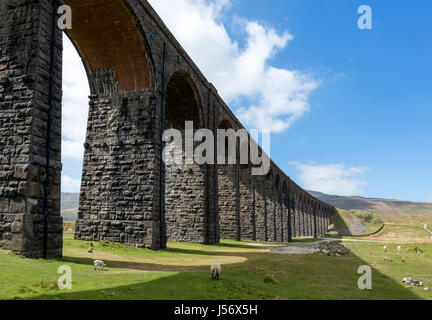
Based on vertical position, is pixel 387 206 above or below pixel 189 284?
below

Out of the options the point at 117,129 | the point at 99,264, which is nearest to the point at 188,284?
the point at 99,264

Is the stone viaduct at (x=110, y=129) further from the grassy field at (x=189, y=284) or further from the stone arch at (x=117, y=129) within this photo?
the grassy field at (x=189, y=284)

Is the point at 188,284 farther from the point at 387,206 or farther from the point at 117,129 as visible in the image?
the point at 387,206

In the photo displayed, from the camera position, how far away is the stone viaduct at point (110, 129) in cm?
725

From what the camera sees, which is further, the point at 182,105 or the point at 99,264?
the point at 182,105

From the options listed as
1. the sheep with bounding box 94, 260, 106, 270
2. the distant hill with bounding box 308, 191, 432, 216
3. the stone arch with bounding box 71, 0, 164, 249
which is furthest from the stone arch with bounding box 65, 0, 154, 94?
the distant hill with bounding box 308, 191, 432, 216

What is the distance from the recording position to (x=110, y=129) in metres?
12.9

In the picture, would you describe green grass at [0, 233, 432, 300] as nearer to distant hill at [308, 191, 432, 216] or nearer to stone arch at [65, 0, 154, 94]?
stone arch at [65, 0, 154, 94]

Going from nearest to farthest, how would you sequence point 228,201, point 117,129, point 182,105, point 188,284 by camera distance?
point 188,284 < point 117,129 < point 182,105 < point 228,201

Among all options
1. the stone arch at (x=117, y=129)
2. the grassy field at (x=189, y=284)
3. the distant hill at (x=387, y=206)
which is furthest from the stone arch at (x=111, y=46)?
the distant hill at (x=387, y=206)

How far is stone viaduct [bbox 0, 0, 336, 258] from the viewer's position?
285 inches

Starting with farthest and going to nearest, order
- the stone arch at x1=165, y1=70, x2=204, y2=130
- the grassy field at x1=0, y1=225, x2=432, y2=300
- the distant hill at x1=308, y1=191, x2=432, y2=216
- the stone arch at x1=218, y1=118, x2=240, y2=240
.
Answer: the distant hill at x1=308, y1=191, x2=432, y2=216
the stone arch at x1=218, y1=118, x2=240, y2=240
the stone arch at x1=165, y1=70, x2=204, y2=130
the grassy field at x1=0, y1=225, x2=432, y2=300

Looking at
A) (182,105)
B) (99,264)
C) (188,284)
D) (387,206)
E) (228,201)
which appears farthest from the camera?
(387,206)
